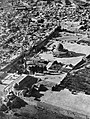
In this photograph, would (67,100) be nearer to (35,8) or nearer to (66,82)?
(66,82)

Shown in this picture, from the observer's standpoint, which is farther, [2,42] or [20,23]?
[20,23]

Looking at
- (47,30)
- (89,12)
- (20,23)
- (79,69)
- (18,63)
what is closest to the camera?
(79,69)

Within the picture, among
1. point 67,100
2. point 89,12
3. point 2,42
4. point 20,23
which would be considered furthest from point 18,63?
point 89,12

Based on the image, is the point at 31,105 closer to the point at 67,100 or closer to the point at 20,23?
the point at 67,100

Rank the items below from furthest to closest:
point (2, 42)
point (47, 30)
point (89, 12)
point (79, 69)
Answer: point (89, 12)
point (47, 30)
point (2, 42)
point (79, 69)

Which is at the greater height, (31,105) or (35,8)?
(35,8)

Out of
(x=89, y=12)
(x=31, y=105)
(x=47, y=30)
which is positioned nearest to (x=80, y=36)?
(x=47, y=30)
